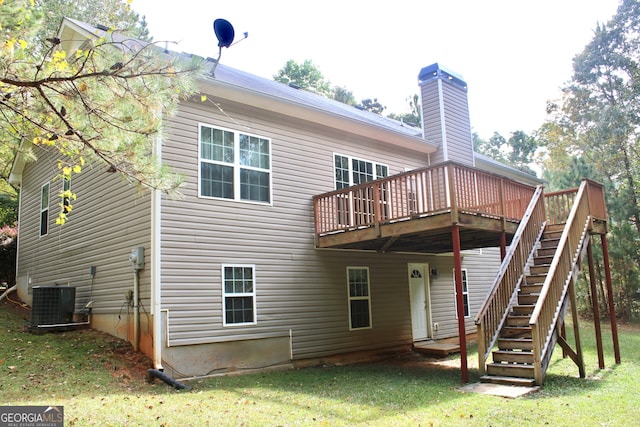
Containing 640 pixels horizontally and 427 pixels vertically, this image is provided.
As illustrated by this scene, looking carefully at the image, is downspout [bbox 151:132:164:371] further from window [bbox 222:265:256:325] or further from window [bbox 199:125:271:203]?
window [bbox 222:265:256:325]

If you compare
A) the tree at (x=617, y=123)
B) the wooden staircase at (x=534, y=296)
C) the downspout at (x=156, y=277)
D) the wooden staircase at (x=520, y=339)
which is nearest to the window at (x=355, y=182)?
the wooden staircase at (x=534, y=296)

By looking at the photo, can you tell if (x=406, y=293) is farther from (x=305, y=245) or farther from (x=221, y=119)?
(x=221, y=119)

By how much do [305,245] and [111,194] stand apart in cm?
424

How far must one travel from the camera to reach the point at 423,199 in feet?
30.0

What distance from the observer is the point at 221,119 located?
384 inches

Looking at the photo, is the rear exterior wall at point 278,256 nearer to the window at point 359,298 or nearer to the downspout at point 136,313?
the window at point 359,298

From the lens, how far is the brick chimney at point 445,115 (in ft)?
47.1

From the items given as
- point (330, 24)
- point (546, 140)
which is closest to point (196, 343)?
point (330, 24)

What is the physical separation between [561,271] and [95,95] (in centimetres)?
762

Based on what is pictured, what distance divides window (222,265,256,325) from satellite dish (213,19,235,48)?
13.4 ft

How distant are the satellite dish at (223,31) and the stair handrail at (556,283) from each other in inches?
261

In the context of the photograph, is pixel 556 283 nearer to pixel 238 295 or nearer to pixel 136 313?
pixel 238 295

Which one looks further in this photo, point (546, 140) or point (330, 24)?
point (546, 140)

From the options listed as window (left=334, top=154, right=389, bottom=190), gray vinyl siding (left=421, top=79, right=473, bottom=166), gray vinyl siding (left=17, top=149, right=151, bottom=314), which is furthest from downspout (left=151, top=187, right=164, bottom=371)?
gray vinyl siding (left=421, top=79, right=473, bottom=166)
